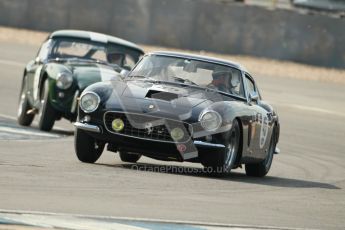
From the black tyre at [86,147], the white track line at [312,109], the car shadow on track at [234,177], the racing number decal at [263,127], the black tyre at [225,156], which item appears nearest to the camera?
the black tyre at [225,156]

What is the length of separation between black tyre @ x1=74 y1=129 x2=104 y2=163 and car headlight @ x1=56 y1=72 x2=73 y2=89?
384 centimetres

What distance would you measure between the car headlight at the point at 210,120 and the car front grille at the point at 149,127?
132 millimetres

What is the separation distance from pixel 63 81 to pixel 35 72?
123 cm

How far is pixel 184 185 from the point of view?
948 cm

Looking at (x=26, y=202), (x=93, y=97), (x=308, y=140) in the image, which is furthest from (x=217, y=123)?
(x=308, y=140)

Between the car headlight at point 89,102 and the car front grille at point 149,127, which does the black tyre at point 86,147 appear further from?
the car front grille at point 149,127

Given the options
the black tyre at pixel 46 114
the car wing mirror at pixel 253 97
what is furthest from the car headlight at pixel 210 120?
the black tyre at pixel 46 114

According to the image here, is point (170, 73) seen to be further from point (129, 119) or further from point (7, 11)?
point (7, 11)

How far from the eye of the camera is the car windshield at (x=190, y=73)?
11.3m

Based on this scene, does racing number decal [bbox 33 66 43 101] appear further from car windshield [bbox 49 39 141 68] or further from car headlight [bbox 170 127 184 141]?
car headlight [bbox 170 127 184 141]

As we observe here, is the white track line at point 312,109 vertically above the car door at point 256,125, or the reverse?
the car door at point 256,125

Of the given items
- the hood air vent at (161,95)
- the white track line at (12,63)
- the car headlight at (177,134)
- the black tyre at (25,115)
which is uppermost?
Result: the hood air vent at (161,95)

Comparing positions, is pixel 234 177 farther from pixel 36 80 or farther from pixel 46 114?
pixel 36 80

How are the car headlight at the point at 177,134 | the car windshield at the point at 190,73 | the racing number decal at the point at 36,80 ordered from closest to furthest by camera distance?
the car headlight at the point at 177,134, the car windshield at the point at 190,73, the racing number decal at the point at 36,80
